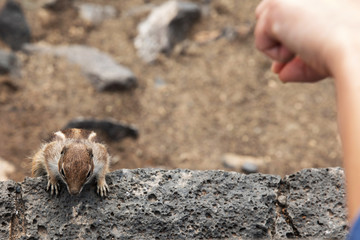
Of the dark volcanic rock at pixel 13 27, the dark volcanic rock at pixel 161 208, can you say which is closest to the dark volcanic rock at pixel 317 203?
the dark volcanic rock at pixel 161 208

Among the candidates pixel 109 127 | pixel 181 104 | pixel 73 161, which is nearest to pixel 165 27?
pixel 181 104

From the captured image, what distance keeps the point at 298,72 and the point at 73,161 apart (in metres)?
1.70

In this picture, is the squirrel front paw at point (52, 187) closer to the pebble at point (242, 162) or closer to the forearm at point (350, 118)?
the forearm at point (350, 118)

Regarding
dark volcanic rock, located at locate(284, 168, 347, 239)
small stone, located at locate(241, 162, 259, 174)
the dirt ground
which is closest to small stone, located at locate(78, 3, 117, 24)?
the dirt ground

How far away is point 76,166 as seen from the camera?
3.23 metres

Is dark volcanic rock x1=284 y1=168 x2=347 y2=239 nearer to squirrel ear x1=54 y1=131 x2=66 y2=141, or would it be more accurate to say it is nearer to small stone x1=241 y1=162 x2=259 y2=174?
squirrel ear x1=54 y1=131 x2=66 y2=141

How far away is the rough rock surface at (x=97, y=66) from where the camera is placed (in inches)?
289

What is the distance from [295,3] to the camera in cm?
161

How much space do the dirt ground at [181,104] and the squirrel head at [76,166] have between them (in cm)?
281

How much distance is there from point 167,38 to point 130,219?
5.32 meters

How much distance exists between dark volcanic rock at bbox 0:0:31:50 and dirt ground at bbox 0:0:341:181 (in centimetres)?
19

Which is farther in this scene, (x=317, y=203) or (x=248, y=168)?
(x=248, y=168)

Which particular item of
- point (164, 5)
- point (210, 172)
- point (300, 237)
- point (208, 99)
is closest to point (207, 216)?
point (210, 172)

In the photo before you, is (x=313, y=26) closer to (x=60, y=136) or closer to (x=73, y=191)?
(x=73, y=191)
